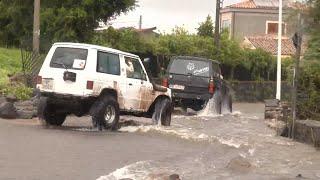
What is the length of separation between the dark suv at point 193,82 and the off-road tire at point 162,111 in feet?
21.2

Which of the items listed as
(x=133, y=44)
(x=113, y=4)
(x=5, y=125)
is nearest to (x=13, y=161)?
(x=5, y=125)

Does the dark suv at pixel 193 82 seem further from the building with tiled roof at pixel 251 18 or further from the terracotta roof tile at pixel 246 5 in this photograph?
the terracotta roof tile at pixel 246 5

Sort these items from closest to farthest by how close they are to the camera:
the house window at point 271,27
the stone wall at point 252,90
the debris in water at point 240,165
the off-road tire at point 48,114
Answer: the debris in water at point 240,165 → the off-road tire at point 48,114 → the stone wall at point 252,90 → the house window at point 271,27

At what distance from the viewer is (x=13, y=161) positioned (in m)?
11.9

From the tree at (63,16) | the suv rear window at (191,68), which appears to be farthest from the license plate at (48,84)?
the tree at (63,16)

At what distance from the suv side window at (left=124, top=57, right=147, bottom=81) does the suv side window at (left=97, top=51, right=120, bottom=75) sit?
1.41ft

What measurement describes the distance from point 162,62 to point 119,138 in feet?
71.4

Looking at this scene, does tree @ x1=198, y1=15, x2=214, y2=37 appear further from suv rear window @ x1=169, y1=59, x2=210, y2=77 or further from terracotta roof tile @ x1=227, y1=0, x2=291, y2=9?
suv rear window @ x1=169, y1=59, x2=210, y2=77

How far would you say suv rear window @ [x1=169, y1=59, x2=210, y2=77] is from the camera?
26.1 m

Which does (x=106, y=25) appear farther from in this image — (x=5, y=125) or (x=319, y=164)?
(x=319, y=164)

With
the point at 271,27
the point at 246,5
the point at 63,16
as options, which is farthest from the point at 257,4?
the point at 63,16

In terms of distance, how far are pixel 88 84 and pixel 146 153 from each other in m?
3.33

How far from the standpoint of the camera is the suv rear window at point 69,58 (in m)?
16.7

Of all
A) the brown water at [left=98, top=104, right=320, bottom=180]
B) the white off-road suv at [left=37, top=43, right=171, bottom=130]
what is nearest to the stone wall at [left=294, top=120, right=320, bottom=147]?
the brown water at [left=98, top=104, right=320, bottom=180]
